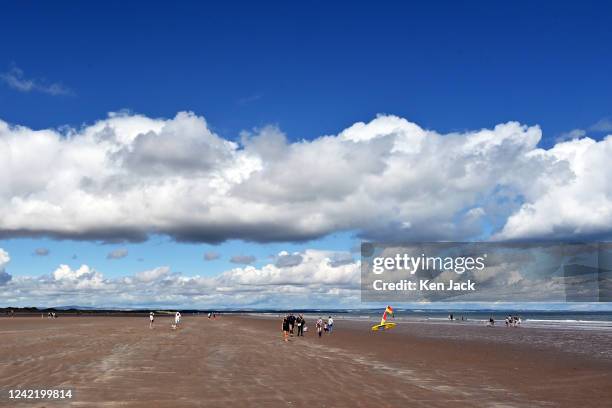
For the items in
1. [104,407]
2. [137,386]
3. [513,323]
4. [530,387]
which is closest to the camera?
[104,407]

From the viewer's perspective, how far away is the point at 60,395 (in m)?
16.6

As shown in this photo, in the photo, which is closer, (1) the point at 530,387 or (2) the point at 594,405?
(2) the point at 594,405

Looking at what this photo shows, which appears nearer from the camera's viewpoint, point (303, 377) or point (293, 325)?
point (303, 377)

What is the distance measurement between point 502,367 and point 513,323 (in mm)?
59067

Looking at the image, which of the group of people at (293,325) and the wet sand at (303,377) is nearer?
the wet sand at (303,377)

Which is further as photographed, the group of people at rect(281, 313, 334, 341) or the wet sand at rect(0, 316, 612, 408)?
the group of people at rect(281, 313, 334, 341)

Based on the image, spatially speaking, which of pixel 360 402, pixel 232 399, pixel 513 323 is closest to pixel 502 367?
pixel 360 402

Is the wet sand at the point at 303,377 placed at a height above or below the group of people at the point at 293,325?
above

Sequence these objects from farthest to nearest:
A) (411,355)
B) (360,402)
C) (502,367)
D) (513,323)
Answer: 1. (513,323)
2. (411,355)
3. (502,367)
4. (360,402)

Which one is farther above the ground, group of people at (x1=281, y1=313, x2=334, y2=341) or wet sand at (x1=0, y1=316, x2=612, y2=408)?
wet sand at (x1=0, y1=316, x2=612, y2=408)

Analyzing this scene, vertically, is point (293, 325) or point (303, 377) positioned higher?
point (303, 377)

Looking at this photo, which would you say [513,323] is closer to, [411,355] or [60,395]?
[411,355]

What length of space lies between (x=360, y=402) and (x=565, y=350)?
1086 inches

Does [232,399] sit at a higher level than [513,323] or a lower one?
higher
